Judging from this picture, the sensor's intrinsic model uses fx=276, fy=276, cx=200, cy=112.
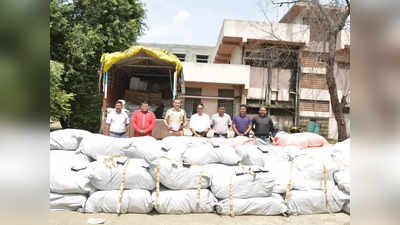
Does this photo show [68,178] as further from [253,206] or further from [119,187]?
[253,206]

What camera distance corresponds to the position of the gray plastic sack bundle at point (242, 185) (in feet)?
10.0

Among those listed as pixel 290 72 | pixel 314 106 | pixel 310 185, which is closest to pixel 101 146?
pixel 310 185

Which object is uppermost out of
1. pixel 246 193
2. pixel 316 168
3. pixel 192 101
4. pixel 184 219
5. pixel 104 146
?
pixel 192 101

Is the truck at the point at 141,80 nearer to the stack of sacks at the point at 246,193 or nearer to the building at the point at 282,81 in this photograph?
the building at the point at 282,81

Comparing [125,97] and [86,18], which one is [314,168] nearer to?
[125,97]

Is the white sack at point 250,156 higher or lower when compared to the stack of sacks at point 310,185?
higher

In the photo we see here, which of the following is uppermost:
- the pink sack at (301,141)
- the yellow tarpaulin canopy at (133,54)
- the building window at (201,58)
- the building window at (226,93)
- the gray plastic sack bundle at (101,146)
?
the building window at (201,58)

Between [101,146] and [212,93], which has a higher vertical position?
[212,93]

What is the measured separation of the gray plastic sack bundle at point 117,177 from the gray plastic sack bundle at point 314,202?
1.63m

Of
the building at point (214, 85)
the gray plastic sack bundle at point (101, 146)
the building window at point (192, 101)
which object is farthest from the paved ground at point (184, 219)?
the building window at point (192, 101)

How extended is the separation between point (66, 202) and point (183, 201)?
1272 millimetres

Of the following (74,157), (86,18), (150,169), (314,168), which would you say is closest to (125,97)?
(86,18)

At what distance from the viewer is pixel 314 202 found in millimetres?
3195

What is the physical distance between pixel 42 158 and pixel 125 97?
29.4ft
